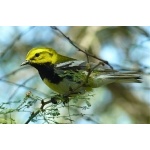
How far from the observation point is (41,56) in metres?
2.58

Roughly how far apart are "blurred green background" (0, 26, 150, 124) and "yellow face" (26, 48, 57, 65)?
45 mm

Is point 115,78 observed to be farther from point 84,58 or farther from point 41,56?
point 41,56

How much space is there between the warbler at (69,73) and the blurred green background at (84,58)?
0.04 meters

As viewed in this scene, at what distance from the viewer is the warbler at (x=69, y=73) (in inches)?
99.0

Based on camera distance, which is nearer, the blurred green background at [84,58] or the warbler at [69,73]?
the warbler at [69,73]

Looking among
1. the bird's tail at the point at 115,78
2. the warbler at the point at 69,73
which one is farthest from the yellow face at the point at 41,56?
the bird's tail at the point at 115,78

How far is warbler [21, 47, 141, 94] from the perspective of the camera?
252 centimetres

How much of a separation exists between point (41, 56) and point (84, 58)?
0.20 m

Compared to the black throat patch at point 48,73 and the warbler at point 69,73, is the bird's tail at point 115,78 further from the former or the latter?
the black throat patch at point 48,73
